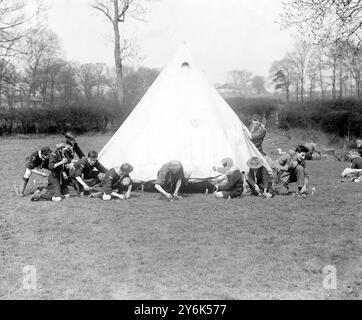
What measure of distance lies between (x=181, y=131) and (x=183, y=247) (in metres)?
5.15

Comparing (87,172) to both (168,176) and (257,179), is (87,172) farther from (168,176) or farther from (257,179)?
(257,179)

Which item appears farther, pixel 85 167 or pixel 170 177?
pixel 85 167

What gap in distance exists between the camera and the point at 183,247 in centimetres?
644

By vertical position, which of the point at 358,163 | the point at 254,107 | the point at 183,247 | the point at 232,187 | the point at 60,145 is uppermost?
the point at 254,107

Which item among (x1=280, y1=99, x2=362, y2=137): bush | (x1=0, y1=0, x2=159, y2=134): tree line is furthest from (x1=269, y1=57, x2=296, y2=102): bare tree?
(x1=280, y1=99, x2=362, y2=137): bush

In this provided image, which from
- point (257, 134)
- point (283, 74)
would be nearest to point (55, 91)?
point (283, 74)

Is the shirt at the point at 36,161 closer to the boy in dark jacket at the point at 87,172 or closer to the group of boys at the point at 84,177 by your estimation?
the group of boys at the point at 84,177

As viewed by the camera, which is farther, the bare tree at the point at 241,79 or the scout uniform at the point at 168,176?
the bare tree at the point at 241,79

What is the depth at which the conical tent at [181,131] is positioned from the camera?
1085 centimetres

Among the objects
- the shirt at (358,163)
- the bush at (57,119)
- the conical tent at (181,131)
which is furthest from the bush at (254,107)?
the conical tent at (181,131)

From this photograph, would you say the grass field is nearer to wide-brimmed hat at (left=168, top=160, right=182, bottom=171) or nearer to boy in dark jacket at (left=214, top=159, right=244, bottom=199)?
boy in dark jacket at (left=214, top=159, right=244, bottom=199)

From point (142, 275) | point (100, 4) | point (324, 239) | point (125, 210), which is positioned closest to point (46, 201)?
point (125, 210)

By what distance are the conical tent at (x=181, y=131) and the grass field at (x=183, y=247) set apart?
1087mm

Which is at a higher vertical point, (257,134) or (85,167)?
(257,134)
